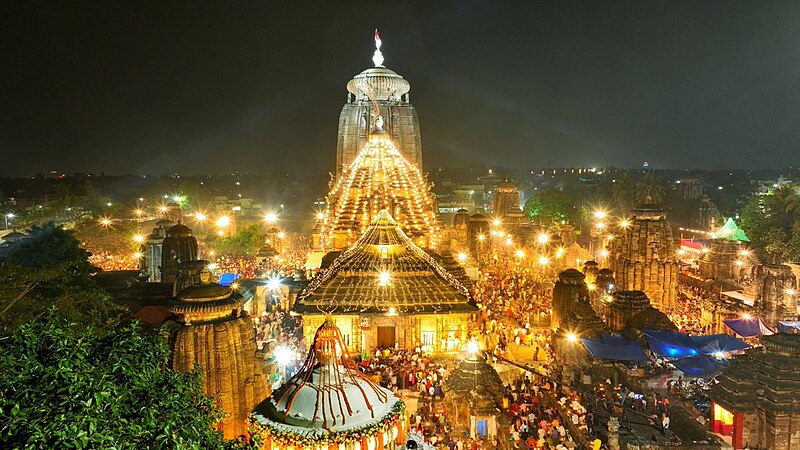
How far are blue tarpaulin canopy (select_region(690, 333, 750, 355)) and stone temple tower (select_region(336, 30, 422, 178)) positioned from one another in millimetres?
32734

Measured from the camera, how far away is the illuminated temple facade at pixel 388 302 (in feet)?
73.5

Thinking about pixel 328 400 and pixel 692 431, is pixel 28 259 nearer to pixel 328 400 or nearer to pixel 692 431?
pixel 328 400

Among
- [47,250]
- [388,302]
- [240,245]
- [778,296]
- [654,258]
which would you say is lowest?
[778,296]

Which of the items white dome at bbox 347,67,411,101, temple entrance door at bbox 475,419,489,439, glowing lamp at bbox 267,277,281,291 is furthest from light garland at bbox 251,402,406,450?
white dome at bbox 347,67,411,101

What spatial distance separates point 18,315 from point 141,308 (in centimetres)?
922

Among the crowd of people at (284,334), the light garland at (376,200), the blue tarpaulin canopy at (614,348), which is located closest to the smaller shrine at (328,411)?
the crowd of people at (284,334)

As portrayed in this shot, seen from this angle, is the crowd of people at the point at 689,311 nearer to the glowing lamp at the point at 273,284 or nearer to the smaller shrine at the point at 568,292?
the smaller shrine at the point at 568,292

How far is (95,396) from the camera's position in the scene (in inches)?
226

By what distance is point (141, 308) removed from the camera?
22.5 m

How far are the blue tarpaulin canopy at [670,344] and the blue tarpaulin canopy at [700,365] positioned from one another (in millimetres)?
884

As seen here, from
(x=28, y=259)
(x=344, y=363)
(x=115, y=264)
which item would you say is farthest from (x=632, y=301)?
(x=115, y=264)

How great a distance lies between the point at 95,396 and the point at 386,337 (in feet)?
59.5

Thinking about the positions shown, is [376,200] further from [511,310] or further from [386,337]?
[386,337]

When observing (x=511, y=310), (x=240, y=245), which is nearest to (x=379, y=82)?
(x=240, y=245)
